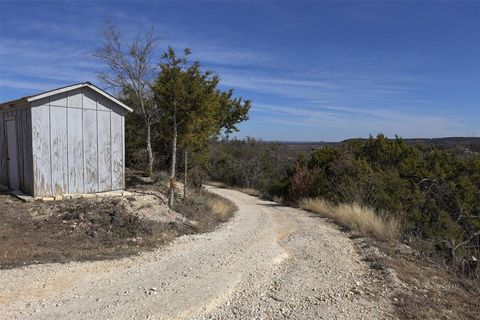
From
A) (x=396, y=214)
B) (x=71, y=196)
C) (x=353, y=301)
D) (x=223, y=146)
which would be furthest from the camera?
(x=223, y=146)

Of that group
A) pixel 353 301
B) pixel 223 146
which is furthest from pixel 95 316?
pixel 223 146

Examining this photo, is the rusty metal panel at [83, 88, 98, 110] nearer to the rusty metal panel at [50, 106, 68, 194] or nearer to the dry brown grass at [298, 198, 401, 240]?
the rusty metal panel at [50, 106, 68, 194]

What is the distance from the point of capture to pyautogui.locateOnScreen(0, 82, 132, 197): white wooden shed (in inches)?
397

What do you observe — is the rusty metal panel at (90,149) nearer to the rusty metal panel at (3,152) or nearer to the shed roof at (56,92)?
the shed roof at (56,92)

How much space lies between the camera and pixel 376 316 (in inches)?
183

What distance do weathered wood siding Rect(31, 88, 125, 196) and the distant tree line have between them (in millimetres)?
8007

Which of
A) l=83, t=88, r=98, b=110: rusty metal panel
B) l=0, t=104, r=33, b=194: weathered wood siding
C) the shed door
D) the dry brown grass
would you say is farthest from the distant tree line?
the shed door

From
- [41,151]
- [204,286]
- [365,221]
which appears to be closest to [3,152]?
[41,151]

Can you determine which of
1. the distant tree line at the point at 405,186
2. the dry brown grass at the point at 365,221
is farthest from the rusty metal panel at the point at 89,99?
the distant tree line at the point at 405,186

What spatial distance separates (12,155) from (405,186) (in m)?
12.7

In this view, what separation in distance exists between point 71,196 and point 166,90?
12.2 ft

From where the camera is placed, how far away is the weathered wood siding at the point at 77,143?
10.1 m

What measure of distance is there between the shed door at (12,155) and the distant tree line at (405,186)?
34.3ft

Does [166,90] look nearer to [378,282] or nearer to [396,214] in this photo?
[378,282]
